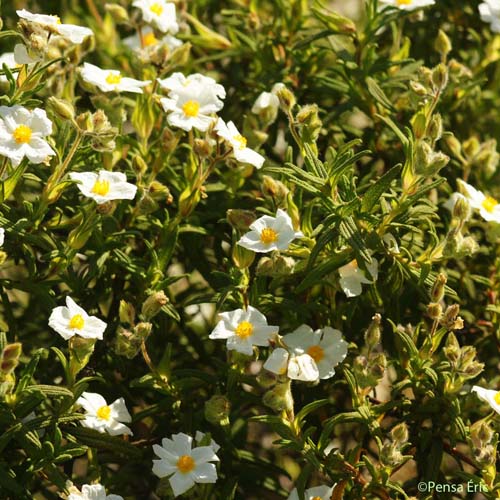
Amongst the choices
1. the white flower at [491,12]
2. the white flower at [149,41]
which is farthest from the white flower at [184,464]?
the white flower at [491,12]

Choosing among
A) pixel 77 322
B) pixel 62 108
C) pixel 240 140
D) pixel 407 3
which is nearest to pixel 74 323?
pixel 77 322

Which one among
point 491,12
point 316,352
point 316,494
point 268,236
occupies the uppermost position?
point 491,12

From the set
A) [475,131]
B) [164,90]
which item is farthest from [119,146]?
[475,131]

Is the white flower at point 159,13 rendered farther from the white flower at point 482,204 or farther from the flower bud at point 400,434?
the flower bud at point 400,434

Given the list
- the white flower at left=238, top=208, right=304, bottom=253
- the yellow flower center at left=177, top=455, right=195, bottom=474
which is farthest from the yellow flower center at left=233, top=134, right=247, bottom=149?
the yellow flower center at left=177, top=455, right=195, bottom=474

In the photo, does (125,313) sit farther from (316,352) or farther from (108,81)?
(108,81)

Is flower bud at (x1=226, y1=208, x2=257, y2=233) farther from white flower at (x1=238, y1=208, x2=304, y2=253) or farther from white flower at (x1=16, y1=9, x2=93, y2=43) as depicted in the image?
white flower at (x1=16, y1=9, x2=93, y2=43)
